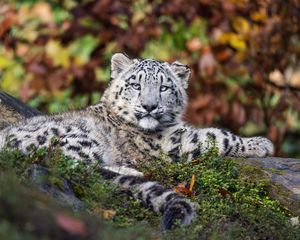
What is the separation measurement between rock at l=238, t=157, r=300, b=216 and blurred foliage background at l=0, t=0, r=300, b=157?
509 centimetres

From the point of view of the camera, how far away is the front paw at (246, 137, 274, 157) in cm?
991

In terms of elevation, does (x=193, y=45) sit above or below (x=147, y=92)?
above

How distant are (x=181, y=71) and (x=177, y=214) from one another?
11.8 ft

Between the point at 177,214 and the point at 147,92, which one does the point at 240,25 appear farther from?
the point at 177,214

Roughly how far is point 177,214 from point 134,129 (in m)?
2.77

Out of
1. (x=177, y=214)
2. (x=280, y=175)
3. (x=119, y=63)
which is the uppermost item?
(x=119, y=63)

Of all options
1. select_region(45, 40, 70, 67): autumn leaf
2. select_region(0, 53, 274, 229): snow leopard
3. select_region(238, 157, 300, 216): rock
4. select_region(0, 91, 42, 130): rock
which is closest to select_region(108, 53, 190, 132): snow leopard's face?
select_region(0, 53, 274, 229): snow leopard

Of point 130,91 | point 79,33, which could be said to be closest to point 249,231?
point 130,91

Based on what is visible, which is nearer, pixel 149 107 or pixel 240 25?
pixel 149 107

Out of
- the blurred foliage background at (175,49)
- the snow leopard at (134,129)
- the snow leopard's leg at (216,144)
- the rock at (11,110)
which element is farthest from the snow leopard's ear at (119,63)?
the blurred foliage background at (175,49)

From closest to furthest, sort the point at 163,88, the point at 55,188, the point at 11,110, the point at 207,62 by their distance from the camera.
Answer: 1. the point at 55,188
2. the point at 163,88
3. the point at 11,110
4. the point at 207,62

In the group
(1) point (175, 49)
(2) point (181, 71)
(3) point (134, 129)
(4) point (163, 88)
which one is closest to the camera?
(3) point (134, 129)

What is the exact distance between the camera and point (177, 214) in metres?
7.43


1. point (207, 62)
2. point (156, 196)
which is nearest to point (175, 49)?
point (207, 62)
